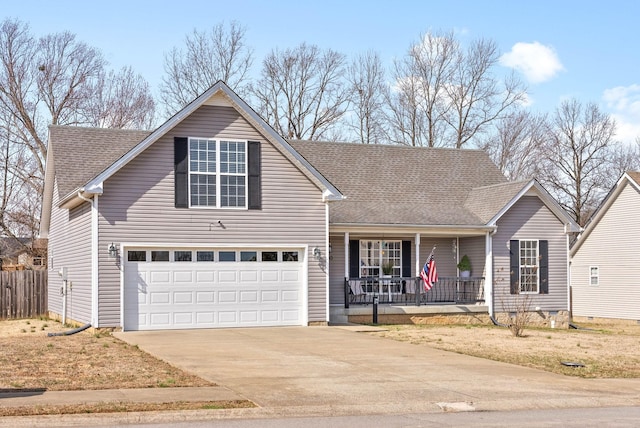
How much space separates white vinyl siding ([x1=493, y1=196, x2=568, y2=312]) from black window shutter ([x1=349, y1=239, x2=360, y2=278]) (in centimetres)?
454

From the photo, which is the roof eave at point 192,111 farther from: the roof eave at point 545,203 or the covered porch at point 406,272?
the roof eave at point 545,203

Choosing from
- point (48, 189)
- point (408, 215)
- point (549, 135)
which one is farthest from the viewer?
point (549, 135)

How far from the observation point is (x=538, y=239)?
96.5 feet

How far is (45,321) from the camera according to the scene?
95.0ft

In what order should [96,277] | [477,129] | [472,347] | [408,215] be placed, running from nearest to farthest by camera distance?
1. [472,347]
2. [96,277]
3. [408,215]
4. [477,129]

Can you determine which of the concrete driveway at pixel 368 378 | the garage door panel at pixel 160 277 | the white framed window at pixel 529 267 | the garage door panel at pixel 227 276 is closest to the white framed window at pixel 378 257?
the white framed window at pixel 529 267

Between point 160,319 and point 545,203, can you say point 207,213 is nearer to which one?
point 160,319

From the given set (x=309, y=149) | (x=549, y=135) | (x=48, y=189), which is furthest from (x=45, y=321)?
(x=549, y=135)

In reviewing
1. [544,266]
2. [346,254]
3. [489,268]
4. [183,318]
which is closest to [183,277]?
[183,318]

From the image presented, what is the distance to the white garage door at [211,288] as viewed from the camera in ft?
76.0

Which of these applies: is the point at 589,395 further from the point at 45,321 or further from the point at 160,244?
the point at 45,321

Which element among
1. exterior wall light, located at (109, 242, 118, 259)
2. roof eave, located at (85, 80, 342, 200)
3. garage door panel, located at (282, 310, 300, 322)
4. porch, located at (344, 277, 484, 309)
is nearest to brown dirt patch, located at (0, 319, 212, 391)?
exterior wall light, located at (109, 242, 118, 259)

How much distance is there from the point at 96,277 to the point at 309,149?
10.8 m

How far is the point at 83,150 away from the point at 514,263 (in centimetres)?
1448
